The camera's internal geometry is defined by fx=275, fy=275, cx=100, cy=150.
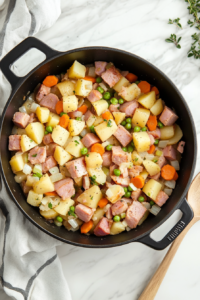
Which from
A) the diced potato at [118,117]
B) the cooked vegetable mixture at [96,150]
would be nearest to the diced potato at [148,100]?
the cooked vegetable mixture at [96,150]

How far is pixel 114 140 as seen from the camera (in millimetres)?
3367

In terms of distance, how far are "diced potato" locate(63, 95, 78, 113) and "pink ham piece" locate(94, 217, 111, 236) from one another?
1.35m

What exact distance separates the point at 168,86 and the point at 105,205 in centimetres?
159

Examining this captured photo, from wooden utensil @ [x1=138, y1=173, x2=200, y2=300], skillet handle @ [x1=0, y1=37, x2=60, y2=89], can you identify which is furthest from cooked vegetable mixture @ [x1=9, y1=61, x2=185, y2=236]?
skillet handle @ [x1=0, y1=37, x2=60, y2=89]

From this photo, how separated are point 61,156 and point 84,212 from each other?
692mm

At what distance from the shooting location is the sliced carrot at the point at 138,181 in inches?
127

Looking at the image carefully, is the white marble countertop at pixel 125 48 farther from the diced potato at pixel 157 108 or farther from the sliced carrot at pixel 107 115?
the sliced carrot at pixel 107 115

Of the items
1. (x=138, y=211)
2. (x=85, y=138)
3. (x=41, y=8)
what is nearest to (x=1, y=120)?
(x=85, y=138)

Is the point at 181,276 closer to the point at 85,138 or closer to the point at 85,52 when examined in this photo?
the point at 85,138

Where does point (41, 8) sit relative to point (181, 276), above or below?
above

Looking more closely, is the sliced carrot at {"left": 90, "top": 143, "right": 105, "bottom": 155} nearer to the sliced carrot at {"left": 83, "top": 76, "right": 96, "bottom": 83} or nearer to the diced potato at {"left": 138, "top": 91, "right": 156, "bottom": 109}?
the diced potato at {"left": 138, "top": 91, "right": 156, "bottom": 109}

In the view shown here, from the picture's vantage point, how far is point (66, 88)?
3336 mm

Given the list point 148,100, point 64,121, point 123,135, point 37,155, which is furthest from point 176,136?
point 37,155

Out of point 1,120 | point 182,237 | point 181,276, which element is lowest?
point 181,276
